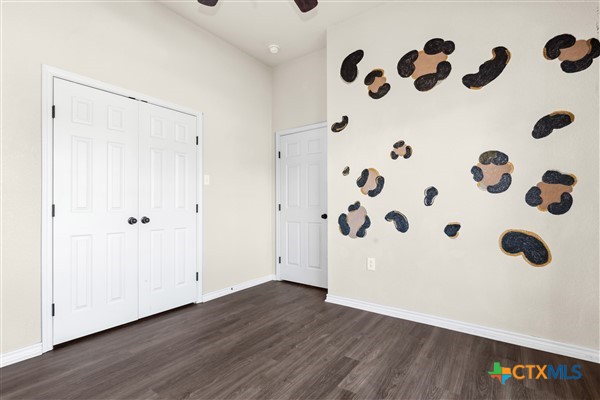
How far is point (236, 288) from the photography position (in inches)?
144

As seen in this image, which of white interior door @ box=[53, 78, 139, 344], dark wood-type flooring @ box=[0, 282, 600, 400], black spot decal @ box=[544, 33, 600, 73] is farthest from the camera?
white interior door @ box=[53, 78, 139, 344]

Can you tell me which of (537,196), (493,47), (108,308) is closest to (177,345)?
(108,308)

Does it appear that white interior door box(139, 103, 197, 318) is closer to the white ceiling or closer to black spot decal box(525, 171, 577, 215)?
the white ceiling

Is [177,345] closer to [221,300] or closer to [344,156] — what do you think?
[221,300]

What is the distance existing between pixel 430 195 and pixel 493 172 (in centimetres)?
53

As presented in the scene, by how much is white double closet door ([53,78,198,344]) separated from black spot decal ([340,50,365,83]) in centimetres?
181

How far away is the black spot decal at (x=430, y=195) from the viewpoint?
8.62 ft

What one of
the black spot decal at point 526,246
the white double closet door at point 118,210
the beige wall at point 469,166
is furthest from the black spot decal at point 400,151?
the white double closet door at point 118,210

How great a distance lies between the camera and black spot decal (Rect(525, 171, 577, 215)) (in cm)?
210

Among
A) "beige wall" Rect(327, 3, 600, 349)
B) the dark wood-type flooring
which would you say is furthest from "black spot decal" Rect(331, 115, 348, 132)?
the dark wood-type flooring

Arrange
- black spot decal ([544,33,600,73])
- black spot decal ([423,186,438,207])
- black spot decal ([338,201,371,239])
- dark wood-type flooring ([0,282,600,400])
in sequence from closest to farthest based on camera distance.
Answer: dark wood-type flooring ([0,282,600,400]) < black spot decal ([544,33,600,73]) < black spot decal ([423,186,438,207]) < black spot decal ([338,201,371,239])

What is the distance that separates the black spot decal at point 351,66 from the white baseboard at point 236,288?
2.87 metres

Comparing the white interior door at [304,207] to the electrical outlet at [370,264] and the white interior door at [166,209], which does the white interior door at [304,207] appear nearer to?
the electrical outlet at [370,264]

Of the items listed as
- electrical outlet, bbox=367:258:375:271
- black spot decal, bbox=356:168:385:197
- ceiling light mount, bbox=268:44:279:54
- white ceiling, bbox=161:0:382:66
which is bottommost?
electrical outlet, bbox=367:258:375:271
